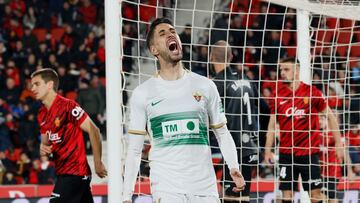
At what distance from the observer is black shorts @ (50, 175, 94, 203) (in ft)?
25.3

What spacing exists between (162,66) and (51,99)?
262cm

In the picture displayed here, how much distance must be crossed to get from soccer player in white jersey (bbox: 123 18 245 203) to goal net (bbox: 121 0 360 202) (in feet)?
5.88

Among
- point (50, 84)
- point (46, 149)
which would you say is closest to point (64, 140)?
point (46, 149)

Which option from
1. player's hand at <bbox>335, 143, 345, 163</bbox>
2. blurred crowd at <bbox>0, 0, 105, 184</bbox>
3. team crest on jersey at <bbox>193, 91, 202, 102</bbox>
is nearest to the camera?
team crest on jersey at <bbox>193, 91, 202, 102</bbox>

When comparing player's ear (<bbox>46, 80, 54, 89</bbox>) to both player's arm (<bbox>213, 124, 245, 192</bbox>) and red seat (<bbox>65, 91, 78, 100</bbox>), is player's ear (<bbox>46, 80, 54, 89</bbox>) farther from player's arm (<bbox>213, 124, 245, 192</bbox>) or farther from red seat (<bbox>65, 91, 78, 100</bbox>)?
red seat (<bbox>65, 91, 78, 100</bbox>)

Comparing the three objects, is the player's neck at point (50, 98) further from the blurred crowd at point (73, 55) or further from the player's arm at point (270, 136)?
the blurred crowd at point (73, 55)

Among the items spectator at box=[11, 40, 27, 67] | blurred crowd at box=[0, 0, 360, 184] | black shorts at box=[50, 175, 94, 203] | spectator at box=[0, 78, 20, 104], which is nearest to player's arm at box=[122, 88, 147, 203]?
black shorts at box=[50, 175, 94, 203]

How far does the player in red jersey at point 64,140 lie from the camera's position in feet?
25.4

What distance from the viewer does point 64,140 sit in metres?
7.79

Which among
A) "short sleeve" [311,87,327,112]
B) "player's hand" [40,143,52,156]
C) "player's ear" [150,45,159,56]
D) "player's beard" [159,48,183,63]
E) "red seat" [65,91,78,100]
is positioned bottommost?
"player's hand" [40,143,52,156]

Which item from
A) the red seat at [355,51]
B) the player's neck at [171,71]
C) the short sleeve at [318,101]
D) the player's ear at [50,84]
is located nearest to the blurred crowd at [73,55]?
the red seat at [355,51]

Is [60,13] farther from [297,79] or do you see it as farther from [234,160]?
[234,160]

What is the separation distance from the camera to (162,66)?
17.9 feet

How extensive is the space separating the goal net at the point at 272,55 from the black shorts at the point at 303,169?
0.22 feet
